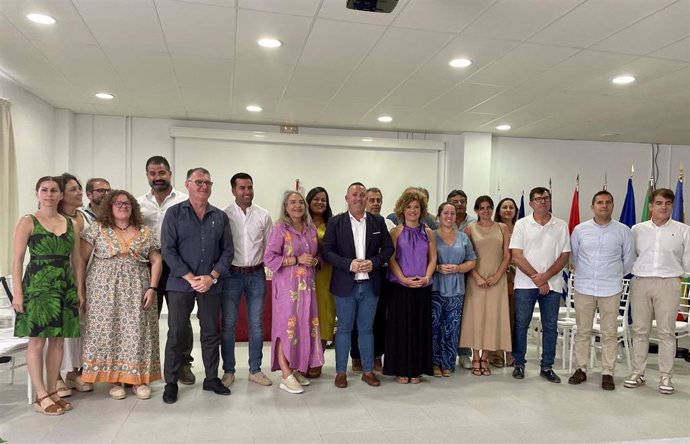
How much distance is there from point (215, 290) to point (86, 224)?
3.74ft

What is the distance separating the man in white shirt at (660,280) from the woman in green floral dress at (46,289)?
162 inches

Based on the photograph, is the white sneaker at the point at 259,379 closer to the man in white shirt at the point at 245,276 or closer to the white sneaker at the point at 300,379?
the man in white shirt at the point at 245,276

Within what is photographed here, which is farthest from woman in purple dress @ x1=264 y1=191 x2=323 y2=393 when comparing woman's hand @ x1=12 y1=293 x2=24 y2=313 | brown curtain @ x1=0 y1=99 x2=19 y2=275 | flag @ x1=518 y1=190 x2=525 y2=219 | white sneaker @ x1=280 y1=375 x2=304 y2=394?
flag @ x1=518 y1=190 x2=525 y2=219

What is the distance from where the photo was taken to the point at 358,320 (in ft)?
12.3

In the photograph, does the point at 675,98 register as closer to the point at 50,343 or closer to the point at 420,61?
the point at 420,61

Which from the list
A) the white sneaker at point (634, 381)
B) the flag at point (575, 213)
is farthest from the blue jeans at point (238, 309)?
the flag at point (575, 213)

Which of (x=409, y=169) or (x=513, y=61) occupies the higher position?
(x=513, y=61)

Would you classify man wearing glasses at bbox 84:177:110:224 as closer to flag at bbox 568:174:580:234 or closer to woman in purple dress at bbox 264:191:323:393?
woman in purple dress at bbox 264:191:323:393

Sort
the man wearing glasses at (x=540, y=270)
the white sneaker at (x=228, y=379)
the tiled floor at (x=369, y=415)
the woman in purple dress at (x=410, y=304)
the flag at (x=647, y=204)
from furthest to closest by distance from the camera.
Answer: the flag at (x=647, y=204), the man wearing glasses at (x=540, y=270), the woman in purple dress at (x=410, y=304), the white sneaker at (x=228, y=379), the tiled floor at (x=369, y=415)

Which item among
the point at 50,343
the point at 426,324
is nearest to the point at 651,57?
the point at 426,324

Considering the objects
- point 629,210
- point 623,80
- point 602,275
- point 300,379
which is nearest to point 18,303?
point 300,379

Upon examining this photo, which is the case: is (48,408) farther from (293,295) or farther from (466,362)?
(466,362)

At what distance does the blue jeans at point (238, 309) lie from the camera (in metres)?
3.60

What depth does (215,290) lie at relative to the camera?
3.43m
